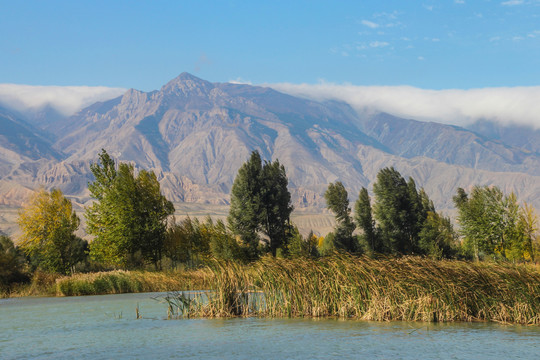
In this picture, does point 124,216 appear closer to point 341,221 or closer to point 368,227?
point 341,221

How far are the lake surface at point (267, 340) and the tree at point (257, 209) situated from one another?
4931 cm

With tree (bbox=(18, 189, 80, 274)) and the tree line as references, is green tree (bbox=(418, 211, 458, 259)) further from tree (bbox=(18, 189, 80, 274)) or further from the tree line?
tree (bbox=(18, 189, 80, 274))

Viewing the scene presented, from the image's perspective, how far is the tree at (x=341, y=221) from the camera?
86.8 m

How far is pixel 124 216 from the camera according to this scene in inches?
2452

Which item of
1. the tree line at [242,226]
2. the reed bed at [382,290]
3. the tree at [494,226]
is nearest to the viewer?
the reed bed at [382,290]

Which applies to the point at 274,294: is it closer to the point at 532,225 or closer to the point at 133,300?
the point at 133,300

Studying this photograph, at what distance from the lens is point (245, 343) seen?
20891 millimetres

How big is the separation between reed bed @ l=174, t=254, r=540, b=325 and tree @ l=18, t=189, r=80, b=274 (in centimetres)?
4797

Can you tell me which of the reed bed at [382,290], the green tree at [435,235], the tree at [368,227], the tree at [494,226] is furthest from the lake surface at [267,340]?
the tree at [368,227]

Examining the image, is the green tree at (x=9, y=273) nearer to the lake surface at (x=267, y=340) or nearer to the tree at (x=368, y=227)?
the lake surface at (x=267, y=340)

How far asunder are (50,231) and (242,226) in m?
24.8

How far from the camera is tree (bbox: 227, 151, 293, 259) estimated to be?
77938 mm

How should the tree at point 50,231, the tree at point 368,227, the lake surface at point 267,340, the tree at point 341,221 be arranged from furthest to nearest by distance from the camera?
the tree at point 368,227, the tree at point 341,221, the tree at point 50,231, the lake surface at point 267,340

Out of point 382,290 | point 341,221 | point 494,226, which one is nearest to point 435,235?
point 494,226
